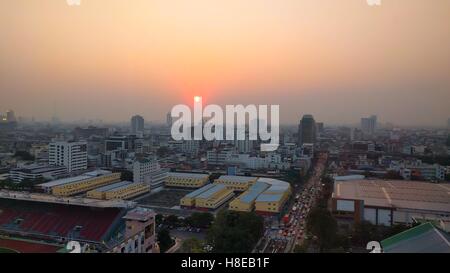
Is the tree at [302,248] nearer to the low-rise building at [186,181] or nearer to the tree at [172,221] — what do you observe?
the tree at [172,221]

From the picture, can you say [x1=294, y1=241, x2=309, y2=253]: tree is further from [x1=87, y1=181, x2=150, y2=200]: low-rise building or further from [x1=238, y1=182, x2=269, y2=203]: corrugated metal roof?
[x1=87, y1=181, x2=150, y2=200]: low-rise building

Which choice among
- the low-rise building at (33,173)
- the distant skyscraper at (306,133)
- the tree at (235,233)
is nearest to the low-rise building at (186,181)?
the low-rise building at (33,173)

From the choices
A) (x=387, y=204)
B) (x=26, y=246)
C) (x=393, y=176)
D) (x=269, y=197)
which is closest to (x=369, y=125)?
(x=393, y=176)

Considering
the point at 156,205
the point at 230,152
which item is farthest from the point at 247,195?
the point at 230,152

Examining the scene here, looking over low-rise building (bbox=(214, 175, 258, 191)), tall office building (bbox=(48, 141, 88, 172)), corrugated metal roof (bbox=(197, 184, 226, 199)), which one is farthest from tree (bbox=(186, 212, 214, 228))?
tall office building (bbox=(48, 141, 88, 172))
